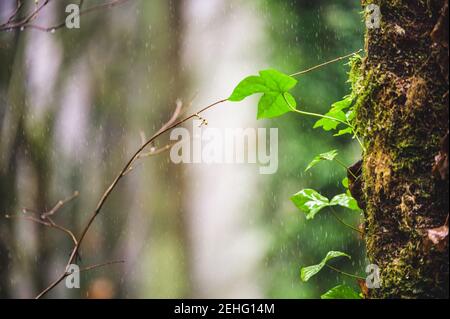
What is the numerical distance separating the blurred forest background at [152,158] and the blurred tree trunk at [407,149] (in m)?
2.70

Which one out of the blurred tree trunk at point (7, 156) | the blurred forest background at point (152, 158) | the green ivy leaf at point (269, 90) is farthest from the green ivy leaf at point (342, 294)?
the blurred tree trunk at point (7, 156)

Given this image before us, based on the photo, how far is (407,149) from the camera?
958mm

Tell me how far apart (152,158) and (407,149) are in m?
4.33

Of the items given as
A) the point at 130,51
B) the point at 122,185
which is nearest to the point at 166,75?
the point at 130,51

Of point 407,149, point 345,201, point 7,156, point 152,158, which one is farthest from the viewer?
point 152,158

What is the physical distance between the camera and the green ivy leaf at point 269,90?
1048 mm

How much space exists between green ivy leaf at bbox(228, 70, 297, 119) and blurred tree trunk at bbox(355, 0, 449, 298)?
0.20m

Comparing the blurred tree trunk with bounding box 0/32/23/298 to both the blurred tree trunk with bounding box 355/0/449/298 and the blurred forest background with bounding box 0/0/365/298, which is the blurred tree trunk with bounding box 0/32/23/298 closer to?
the blurred forest background with bounding box 0/0/365/298

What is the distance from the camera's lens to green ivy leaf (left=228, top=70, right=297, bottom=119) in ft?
3.44

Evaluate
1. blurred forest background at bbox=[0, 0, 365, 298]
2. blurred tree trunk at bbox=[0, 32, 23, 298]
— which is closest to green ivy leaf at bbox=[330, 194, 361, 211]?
blurred forest background at bbox=[0, 0, 365, 298]

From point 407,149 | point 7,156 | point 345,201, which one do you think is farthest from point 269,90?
point 7,156

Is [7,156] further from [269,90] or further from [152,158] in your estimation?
[269,90]

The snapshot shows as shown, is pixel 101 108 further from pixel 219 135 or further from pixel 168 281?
pixel 168 281

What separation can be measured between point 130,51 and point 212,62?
95 centimetres
